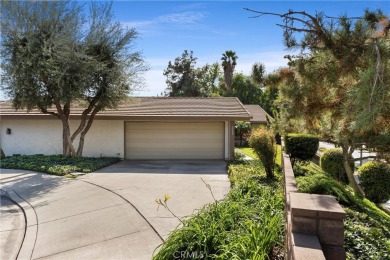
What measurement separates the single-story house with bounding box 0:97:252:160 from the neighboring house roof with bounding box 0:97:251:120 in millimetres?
54

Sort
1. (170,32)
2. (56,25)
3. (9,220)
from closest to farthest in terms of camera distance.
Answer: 1. (9,220)
2. (170,32)
3. (56,25)

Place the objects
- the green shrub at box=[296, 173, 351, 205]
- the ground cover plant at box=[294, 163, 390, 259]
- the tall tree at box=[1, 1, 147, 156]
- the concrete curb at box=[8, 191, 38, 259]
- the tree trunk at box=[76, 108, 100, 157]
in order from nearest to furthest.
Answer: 1. the ground cover plant at box=[294, 163, 390, 259]
2. the concrete curb at box=[8, 191, 38, 259]
3. the green shrub at box=[296, 173, 351, 205]
4. the tall tree at box=[1, 1, 147, 156]
5. the tree trunk at box=[76, 108, 100, 157]

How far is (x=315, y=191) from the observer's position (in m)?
5.36

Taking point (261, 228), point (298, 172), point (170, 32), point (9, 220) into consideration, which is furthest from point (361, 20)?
point (170, 32)

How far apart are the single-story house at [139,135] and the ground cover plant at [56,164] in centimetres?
208

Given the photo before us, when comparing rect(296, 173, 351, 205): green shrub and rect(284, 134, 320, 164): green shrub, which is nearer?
rect(296, 173, 351, 205): green shrub

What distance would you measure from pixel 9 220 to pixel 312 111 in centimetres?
721

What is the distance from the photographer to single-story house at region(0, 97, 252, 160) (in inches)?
664

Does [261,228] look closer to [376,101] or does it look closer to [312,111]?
[376,101]

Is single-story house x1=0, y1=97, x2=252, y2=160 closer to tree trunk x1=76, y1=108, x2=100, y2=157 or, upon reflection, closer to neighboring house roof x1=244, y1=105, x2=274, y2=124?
tree trunk x1=76, y1=108, x2=100, y2=157

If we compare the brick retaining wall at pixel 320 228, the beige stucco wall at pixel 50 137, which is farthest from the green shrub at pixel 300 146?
the beige stucco wall at pixel 50 137

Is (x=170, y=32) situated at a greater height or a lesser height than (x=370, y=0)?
greater

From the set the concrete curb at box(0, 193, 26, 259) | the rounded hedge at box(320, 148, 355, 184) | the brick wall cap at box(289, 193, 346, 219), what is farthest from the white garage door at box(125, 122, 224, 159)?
the brick wall cap at box(289, 193, 346, 219)

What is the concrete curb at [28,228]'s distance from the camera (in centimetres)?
516
